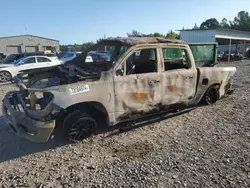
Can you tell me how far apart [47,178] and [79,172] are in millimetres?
448

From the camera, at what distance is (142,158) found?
3.70 meters

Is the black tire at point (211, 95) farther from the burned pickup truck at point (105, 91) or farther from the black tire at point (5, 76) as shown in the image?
the black tire at point (5, 76)

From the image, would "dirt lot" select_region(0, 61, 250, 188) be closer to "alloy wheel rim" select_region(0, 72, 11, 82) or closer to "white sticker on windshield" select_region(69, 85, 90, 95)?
"white sticker on windshield" select_region(69, 85, 90, 95)

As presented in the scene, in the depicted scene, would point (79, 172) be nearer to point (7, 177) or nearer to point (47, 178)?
point (47, 178)

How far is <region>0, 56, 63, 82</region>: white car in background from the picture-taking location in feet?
41.8

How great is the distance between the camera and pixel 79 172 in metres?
3.34

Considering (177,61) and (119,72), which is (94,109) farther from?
(177,61)

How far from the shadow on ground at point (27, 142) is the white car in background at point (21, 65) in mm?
8333

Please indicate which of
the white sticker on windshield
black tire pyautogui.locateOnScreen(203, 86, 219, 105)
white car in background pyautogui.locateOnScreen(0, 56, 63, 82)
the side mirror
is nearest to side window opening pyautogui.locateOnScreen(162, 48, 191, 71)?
black tire pyautogui.locateOnScreen(203, 86, 219, 105)

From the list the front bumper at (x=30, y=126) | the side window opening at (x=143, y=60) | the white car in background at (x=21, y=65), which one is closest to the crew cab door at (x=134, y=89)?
the side window opening at (x=143, y=60)

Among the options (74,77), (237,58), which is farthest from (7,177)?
(237,58)

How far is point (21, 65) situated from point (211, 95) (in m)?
11.2

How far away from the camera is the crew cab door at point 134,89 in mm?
4363

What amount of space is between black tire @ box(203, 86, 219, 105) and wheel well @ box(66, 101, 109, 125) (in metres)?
3.19
